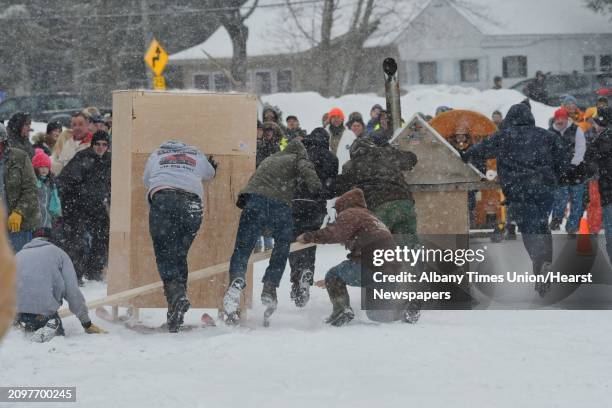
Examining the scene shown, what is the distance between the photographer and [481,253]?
34.7ft

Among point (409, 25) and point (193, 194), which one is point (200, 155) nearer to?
point (193, 194)

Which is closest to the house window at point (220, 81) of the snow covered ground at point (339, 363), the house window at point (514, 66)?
the house window at point (514, 66)

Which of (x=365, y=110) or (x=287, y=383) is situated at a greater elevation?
(x=365, y=110)

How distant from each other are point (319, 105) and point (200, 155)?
74.4 ft

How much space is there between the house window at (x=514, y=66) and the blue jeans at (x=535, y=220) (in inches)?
1606

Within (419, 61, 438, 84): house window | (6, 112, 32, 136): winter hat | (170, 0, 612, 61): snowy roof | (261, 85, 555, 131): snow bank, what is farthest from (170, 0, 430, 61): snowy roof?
(6, 112, 32, 136): winter hat

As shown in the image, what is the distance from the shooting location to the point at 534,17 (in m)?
50.6

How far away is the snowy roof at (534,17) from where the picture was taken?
162 feet

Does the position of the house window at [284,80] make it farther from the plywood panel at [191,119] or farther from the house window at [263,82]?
the plywood panel at [191,119]

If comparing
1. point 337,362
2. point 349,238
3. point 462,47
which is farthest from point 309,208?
point 462,47

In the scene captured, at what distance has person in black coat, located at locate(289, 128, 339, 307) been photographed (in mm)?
10156

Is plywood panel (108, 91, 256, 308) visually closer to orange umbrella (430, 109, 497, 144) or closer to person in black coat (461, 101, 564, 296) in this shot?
person in black coat (461, 101, 564, 296)

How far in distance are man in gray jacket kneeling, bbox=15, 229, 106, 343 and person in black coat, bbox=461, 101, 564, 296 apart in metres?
4.02

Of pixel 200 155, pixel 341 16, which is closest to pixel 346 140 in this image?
pixel 200 155
